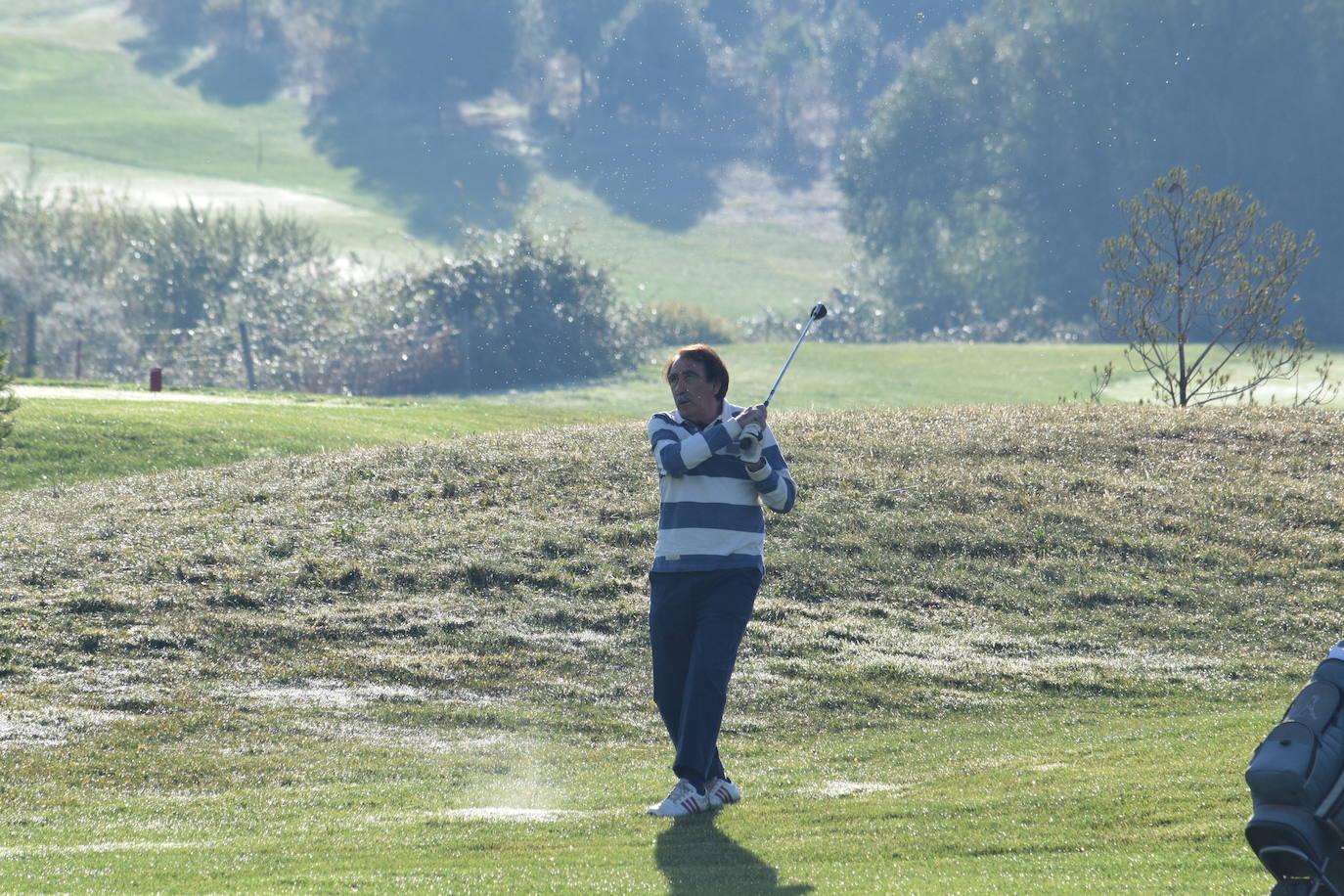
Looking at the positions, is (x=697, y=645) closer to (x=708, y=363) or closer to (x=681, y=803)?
(x=681, y=803)

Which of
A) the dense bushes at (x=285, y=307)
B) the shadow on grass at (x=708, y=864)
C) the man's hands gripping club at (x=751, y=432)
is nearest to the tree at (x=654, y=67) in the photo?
the dense bushes at (x=285, y=307)

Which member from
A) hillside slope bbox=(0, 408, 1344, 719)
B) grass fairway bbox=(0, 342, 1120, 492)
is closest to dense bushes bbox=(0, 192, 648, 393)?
grass fairway bbox=(0, 342, 1120, 492)

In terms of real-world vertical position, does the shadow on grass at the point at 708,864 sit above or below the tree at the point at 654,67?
below

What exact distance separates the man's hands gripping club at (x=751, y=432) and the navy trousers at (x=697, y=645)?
665 millimetres

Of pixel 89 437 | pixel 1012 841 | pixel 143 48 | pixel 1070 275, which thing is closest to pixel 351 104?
pixel 143 48

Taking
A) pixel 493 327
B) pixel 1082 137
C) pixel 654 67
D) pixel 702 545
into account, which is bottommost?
pixel 702 545

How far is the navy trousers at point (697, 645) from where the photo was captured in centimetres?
849

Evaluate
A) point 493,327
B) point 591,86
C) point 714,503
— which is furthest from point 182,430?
point 591,86

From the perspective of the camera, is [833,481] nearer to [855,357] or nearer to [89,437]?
[89,437]

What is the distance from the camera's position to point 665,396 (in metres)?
59.3

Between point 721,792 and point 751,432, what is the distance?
2199 millimetres

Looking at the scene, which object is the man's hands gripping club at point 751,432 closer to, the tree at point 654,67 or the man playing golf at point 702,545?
the man playing golf at point 702,545

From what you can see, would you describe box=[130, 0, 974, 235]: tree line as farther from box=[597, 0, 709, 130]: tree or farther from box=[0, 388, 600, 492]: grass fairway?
box=[0, 388, 600, 492]: grass fairway

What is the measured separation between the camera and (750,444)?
8320mm
